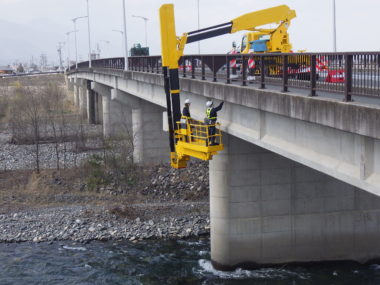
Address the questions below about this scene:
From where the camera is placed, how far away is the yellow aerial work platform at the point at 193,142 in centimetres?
1725

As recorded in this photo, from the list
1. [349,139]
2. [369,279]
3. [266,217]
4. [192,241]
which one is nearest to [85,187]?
[192,241]

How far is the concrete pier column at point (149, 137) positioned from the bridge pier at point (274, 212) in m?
18.0

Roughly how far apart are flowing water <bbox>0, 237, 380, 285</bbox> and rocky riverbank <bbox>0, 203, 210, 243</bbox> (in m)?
0.85

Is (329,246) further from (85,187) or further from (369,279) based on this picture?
(85,187)

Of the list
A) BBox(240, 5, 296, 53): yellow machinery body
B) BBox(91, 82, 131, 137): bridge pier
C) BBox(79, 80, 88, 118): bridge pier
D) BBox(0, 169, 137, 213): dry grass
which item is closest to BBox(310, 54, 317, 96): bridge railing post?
BBox(240, 5, 296, 53): yellow machinery body

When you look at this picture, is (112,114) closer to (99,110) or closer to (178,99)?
(99,110)

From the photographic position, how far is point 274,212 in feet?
67.7

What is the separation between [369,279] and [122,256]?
8943 millimetres

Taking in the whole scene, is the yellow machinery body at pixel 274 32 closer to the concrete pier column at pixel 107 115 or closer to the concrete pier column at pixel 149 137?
the concrete pier column at pixel 149 137

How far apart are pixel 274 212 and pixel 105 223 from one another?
8752 millimetres

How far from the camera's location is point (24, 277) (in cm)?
2045

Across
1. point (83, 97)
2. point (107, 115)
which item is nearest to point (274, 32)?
point (107, 115)

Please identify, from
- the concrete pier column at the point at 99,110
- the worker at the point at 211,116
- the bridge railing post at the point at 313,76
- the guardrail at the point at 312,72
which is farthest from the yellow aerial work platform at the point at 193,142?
the concrete pier column at the point at 99,110

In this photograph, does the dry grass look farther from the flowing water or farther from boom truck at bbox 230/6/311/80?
boom truck at bbox 230/6/311/80
